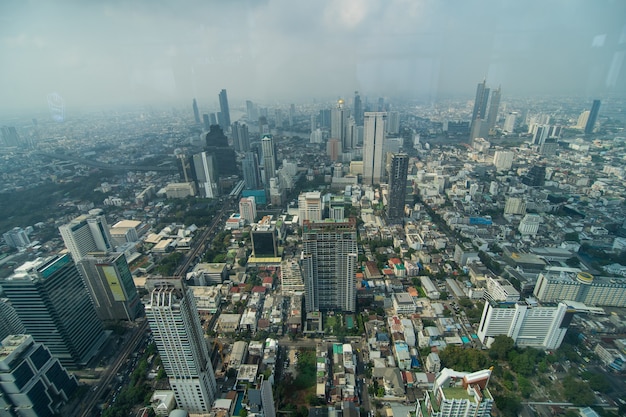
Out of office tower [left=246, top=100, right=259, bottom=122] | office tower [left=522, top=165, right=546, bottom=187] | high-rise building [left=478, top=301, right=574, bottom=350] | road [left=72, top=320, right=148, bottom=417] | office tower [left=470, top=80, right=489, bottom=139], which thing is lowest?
road [left=72, top=320, right=148, bottom=417]

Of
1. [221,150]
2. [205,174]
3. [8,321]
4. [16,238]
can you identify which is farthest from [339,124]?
[8,321]

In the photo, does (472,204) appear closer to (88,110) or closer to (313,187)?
(313,187)

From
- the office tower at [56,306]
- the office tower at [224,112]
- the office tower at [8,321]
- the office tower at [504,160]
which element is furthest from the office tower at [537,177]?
the office tower at [8,321]

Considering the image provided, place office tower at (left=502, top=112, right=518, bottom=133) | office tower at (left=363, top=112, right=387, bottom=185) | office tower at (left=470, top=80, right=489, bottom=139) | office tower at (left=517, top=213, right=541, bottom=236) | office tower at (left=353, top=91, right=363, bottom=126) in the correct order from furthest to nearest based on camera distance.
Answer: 1. office tower at (left=470, top=80, right=489, bottom=139)
2. office tower at (left=502, top=112, right=518, bottom=133)
3. office tower at (left=353, top=91, right=363, bottom=126)
4. office tower at (left=363, top=112, right=387, bottom=185)
5. office tower at (left=517, top=213, right=541, bottom=236)

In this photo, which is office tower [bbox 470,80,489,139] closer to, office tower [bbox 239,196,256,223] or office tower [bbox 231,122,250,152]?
office tower [bbox 231,122,250,152]

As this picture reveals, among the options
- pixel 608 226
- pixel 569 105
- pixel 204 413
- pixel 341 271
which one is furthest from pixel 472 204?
pixel 204 413

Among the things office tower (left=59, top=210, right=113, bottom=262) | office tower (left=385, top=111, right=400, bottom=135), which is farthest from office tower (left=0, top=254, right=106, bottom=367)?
office tower (left=385, top=111, right=400, bottom=135)

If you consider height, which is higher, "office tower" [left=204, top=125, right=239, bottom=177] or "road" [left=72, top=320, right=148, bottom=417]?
"office tower" [left=204, top=125, right=239, bottom=177]
